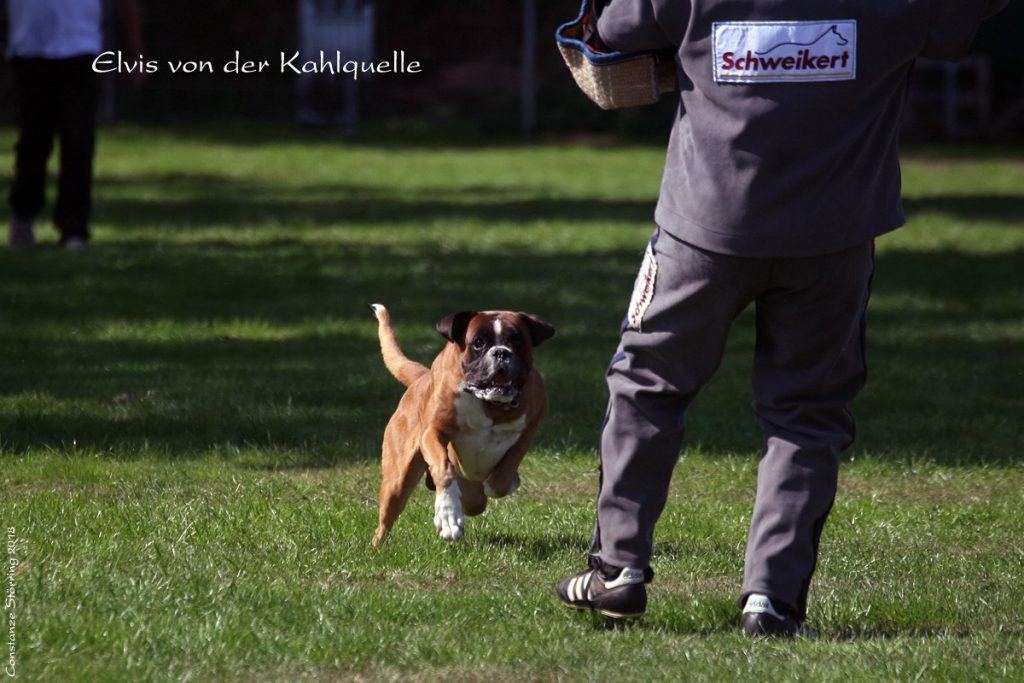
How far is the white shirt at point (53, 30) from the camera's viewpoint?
12633mm

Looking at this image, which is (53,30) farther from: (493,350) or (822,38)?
(822,38)

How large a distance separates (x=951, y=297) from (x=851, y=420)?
8.27m

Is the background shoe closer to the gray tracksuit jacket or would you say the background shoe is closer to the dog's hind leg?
the dog's hind leg

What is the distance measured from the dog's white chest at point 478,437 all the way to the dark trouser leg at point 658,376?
96cm

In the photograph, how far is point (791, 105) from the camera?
4.31 metres

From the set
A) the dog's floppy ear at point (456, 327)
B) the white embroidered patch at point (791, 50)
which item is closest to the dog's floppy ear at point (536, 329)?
the dog's floppy ear at point (456, 327)

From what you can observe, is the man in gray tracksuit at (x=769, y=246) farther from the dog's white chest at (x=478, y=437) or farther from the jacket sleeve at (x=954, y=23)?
the dog's white chest at (x=478, y=437)

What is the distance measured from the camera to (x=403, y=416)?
19.4 feet

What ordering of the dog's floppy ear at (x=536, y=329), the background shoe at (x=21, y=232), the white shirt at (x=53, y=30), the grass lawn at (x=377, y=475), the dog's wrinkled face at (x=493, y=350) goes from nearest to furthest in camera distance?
the grass lawn at (x=377, y=475) → the dog's wrinkled face at (x=493, y=350) → the dog's floppy ear at (x=536, y=329) → the white shirt at (x=53, y=30) → the background shoe at (x=21, y=232)

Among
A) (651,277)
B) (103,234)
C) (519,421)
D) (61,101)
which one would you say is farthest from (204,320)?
(651,277)

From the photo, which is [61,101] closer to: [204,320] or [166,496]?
[204,320]

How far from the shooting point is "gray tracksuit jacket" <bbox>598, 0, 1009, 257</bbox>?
4289 millimetres

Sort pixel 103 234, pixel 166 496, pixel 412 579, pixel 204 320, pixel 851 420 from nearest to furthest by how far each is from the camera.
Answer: pixel 851 420, pixel 412 579, pixel 166 496, pixel 204 320, pixel 103 234

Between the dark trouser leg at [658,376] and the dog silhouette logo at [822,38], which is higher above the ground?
the dog silhouette logo at [822,38]
